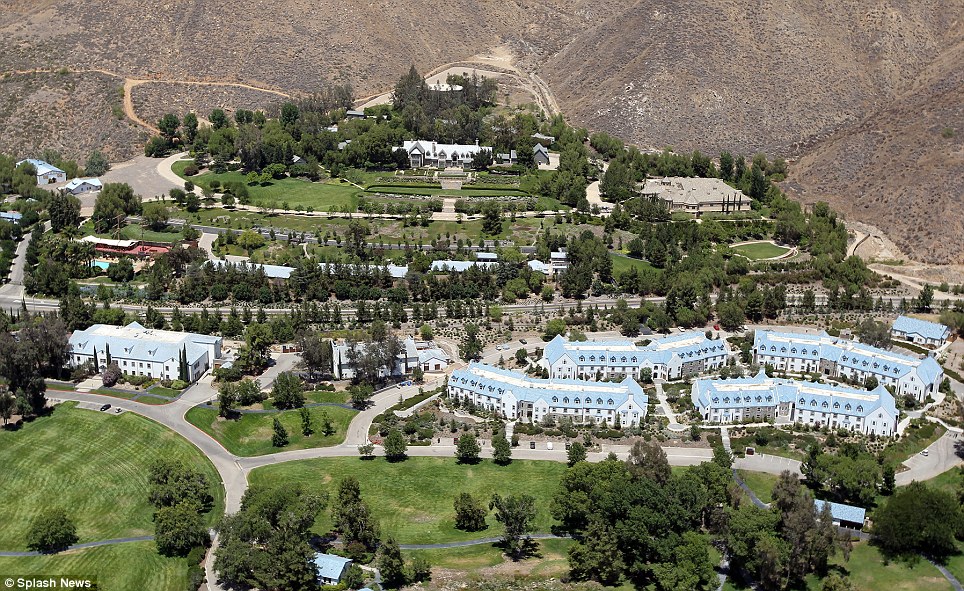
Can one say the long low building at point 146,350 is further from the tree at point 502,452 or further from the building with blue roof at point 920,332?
A: the building with blue roof at point 920,332

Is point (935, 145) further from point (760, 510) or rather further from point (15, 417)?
point (15, 417)

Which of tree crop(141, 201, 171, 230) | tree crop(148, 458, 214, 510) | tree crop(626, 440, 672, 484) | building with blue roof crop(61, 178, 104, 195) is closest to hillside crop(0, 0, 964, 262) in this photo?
building with blue roof crop(61, 178, 104, 195)

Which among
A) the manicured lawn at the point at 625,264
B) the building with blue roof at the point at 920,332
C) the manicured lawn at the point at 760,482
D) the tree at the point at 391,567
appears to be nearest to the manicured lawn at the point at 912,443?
the manicured lawn at the point at 760,482

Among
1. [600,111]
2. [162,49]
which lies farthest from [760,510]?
[162,49]

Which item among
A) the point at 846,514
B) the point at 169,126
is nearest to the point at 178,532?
the point at 846,514

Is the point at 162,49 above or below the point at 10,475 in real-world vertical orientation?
above

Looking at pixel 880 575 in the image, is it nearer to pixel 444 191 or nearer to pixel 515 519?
pixel 515 519
